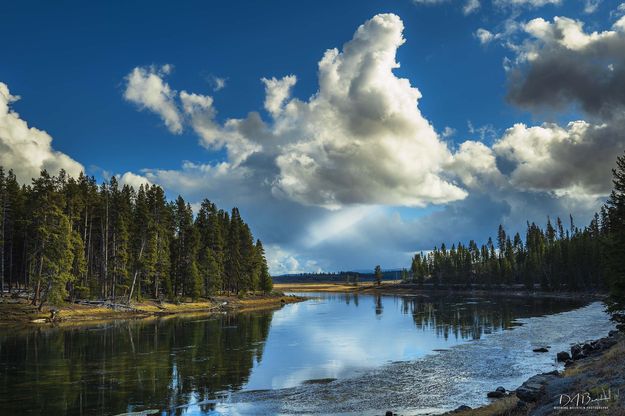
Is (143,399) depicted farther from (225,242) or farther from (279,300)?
(279,300)

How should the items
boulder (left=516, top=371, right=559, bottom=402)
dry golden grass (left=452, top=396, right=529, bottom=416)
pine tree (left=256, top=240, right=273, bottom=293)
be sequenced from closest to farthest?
1. dry golden grass (left=452, top=396, right=529, bottom=416)
2. boulder (left=516, top=371, right=559, bottom=402)
3. pine tree (left=256, top=240, right=273, bottom=293)

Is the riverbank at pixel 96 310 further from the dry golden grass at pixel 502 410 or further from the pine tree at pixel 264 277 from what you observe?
the dry golden grass at pixel 502 410

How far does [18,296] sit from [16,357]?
37863mm

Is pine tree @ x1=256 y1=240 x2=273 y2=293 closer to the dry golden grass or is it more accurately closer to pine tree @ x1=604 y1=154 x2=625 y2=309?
pine tree @ x1=604 y1=154 x2=625 y2=309

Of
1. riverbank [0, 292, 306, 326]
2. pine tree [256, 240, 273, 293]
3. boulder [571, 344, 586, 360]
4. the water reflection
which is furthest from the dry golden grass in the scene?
pine tree [256, 240, 273, 293]

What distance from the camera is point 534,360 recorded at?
3700 centimetres

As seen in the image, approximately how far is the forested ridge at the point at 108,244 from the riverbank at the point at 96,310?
186cm

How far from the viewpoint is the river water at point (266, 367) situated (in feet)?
84.7

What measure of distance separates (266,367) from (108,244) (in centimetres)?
6422

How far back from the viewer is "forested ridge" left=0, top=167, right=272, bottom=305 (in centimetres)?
6781

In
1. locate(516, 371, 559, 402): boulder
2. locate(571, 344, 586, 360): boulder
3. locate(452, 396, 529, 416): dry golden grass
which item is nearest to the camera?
locate(452, 396, 529, 416): dry golden grass

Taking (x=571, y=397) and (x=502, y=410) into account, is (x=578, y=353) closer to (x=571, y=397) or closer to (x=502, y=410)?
(x=502, y=410)

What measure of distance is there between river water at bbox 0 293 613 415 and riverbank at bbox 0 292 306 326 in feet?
24.7

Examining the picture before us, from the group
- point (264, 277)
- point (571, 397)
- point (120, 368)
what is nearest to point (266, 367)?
point (120, 368)
